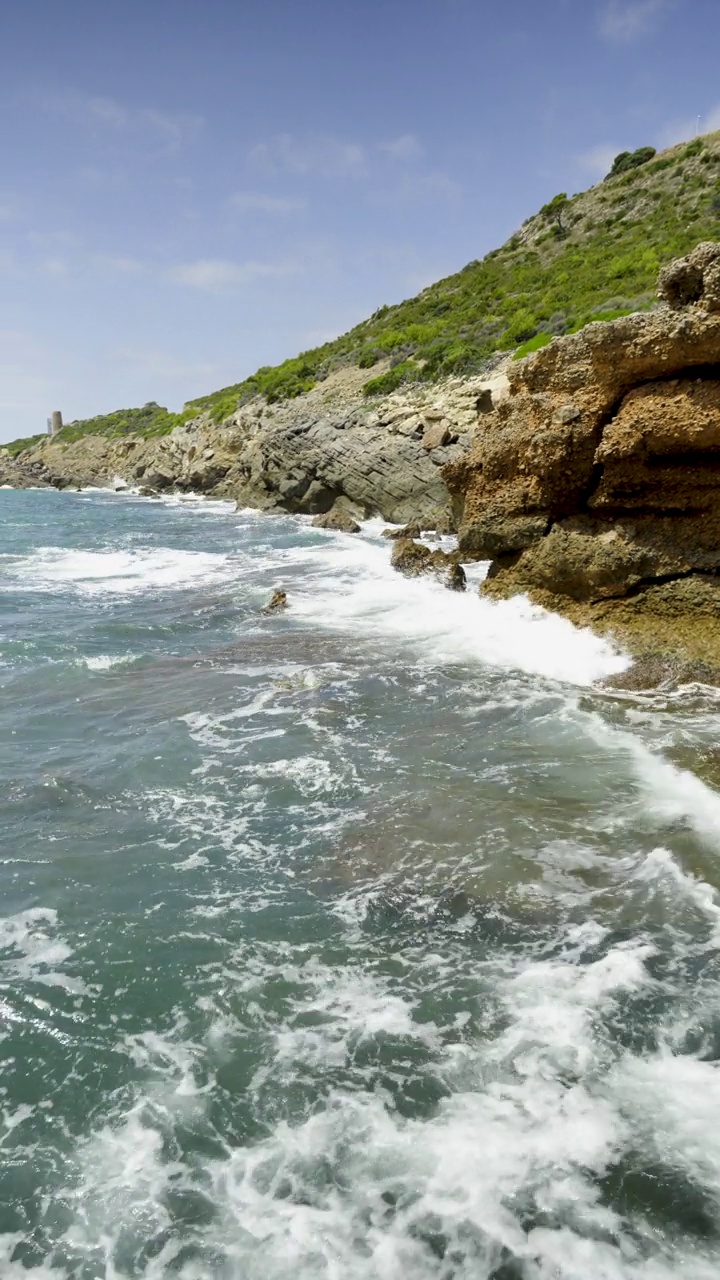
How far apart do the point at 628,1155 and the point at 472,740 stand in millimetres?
5662

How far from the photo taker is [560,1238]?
3.84 metres

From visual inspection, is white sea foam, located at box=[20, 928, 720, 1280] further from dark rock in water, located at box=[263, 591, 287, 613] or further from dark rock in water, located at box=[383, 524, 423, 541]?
dark rock in water, located at box=[383, 524, 423, 541]

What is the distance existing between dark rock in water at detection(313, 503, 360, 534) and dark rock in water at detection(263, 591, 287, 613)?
52.8 ft

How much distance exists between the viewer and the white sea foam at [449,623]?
41.3ft

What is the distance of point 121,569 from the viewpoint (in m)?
25.9

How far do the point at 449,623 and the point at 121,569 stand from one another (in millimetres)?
14209

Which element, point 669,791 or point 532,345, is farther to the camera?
point 532,345

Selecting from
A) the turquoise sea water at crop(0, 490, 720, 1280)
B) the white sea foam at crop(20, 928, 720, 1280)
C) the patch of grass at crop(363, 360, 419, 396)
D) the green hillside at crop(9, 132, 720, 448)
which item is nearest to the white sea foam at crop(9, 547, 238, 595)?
the turquoise sea water at crop(0, 490, 720, 1280)

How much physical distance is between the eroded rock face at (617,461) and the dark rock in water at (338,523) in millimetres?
18580

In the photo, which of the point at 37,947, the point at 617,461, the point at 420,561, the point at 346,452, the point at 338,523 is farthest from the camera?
the point at 346,452

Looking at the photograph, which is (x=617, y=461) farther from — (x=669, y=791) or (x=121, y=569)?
(x=121, y=569)

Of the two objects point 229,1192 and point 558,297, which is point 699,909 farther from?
point 558,297

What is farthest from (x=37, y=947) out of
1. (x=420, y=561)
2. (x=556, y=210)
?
(x=556, y=210)

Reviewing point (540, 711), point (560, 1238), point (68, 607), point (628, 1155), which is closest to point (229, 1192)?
point (560, 1238)
